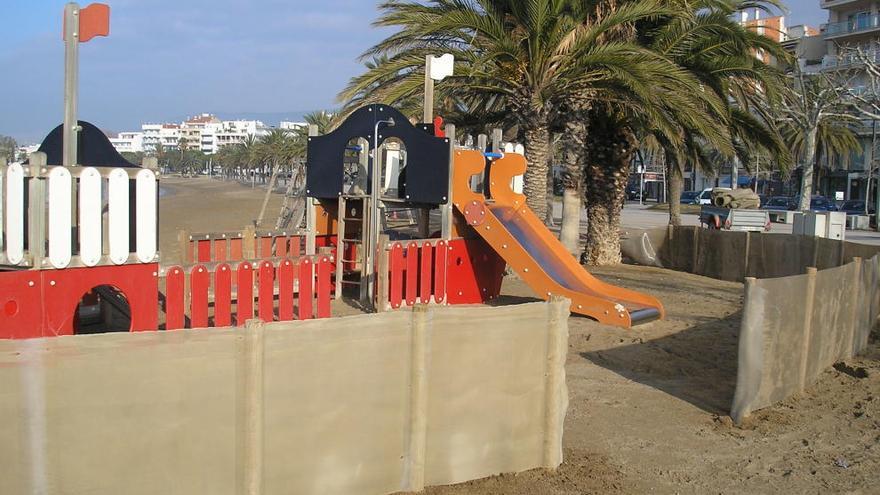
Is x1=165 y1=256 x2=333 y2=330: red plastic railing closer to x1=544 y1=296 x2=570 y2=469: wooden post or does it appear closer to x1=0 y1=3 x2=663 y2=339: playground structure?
x1=0 y1=3 x2=663 y2=339: playground structure

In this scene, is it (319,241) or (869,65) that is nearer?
(319,241)

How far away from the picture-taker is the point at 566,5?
14289mm

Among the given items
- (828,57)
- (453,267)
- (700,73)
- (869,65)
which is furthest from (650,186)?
(453,267)

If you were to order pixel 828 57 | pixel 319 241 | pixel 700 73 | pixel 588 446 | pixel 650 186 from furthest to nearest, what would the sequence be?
pixel 650 186 → pixel 828 57 → pixel 700 73 → pixel 319 241 → pixel 588 446

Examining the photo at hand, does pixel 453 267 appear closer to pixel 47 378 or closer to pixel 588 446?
pixel 588 446

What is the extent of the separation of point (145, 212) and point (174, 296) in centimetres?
127

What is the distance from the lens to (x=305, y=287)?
33.9ft

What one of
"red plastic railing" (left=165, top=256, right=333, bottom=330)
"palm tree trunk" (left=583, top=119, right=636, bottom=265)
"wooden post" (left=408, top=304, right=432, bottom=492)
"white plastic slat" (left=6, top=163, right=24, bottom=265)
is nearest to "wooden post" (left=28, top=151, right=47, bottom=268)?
"white plastic slat" (left=6, top=163, right=24, bottom=265)

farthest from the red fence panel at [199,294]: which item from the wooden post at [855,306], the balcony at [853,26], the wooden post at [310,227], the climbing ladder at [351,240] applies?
the balcony at [853,26]

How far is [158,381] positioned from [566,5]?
40.0 ft

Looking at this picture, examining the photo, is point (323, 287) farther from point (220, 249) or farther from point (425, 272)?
point (220, 249)

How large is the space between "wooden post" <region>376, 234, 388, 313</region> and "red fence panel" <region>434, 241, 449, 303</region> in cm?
106

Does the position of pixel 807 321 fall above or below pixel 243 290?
above

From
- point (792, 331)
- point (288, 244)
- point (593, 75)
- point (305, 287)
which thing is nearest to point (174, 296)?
point (305, 287)
